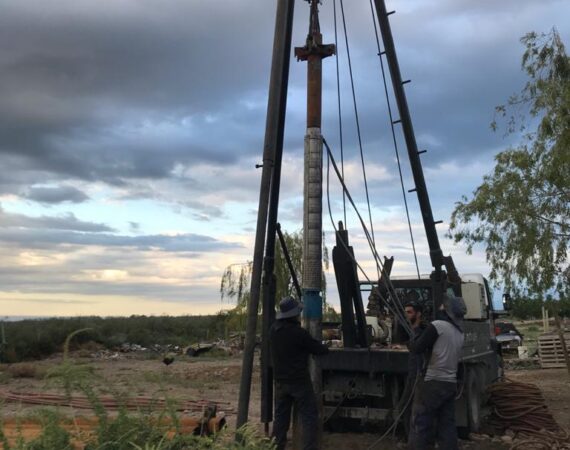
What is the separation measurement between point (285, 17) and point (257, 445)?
6.04 m

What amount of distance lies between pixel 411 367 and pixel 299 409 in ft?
4.96

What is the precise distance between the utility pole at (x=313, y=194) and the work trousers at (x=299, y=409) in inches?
22.2

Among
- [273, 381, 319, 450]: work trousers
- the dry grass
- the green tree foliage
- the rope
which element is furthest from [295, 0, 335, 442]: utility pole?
the green tree foliage

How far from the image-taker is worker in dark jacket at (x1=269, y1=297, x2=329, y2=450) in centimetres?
719

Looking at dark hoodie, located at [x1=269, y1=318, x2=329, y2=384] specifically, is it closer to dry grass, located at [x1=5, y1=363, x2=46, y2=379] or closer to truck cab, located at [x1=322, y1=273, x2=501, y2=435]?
truck cab, located at [x1=322, y1=273, x2=501, y2=435]

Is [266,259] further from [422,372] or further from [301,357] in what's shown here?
[422,372]

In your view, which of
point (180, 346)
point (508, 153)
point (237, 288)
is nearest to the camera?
point (508, 153)

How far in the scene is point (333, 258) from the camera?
9062mm

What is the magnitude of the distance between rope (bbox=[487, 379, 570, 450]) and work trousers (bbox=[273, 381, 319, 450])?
360cm

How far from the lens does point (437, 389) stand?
6.91 meters

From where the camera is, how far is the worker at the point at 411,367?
7551mm

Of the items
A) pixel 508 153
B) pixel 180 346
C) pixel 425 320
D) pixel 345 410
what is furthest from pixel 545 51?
pixel 180 346

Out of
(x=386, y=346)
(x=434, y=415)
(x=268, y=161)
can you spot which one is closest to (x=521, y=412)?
(x=386, y=346)

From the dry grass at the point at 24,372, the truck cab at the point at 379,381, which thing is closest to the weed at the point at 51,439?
the truck cab at the point at 379,381
